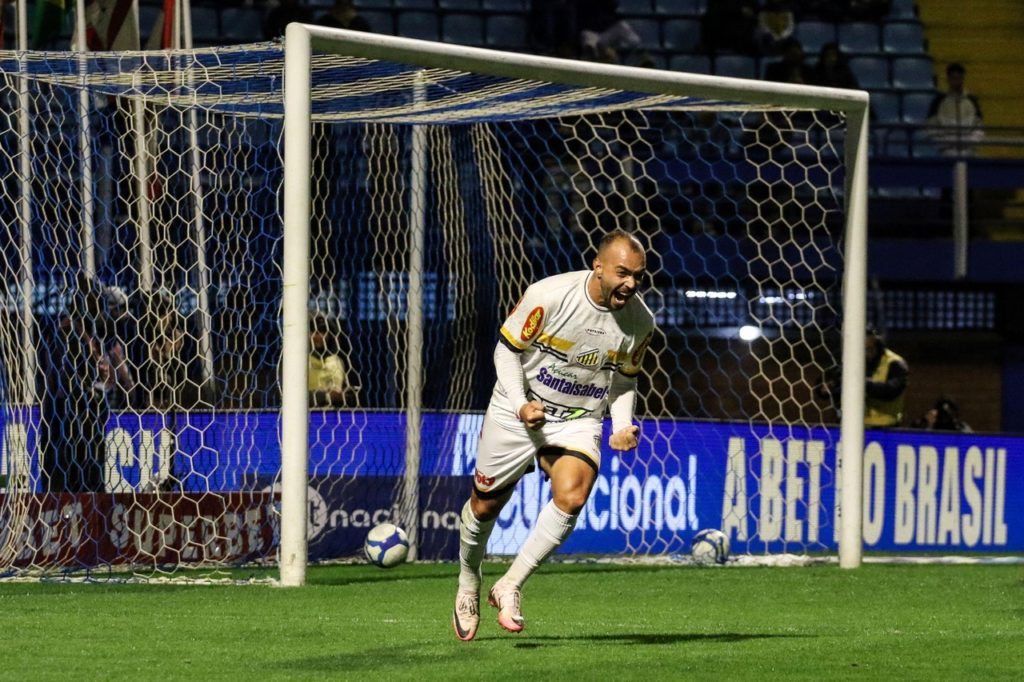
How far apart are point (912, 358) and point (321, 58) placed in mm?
9278

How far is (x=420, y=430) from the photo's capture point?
11250mm

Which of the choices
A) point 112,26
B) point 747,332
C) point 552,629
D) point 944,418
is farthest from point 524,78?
point 944,418

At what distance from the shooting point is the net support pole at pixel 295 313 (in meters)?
8.70

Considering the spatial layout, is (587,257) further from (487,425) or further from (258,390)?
(487,425)

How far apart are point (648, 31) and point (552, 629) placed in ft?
41.6

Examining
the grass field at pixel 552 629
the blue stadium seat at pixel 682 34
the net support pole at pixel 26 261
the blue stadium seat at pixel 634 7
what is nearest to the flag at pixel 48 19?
the net support pole at pixel 26 261

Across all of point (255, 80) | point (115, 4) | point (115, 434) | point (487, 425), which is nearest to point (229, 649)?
point (487, 425)

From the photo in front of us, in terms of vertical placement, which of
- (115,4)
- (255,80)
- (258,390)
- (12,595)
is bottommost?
(12,595)

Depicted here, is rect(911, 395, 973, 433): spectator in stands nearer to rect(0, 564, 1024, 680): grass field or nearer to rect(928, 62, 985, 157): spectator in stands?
rect(928, 62, 985, 157): spectator in stands

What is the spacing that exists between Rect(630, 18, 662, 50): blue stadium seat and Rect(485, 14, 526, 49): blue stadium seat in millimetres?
1241

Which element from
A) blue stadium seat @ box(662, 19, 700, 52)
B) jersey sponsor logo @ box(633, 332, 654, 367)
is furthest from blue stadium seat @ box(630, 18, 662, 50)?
jersey sponsor logo @ box(633, 332, 654, 367)

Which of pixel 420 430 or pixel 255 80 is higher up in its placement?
pixel 255 80

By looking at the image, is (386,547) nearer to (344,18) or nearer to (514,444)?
(514,444)

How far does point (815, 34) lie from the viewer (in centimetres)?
1969
